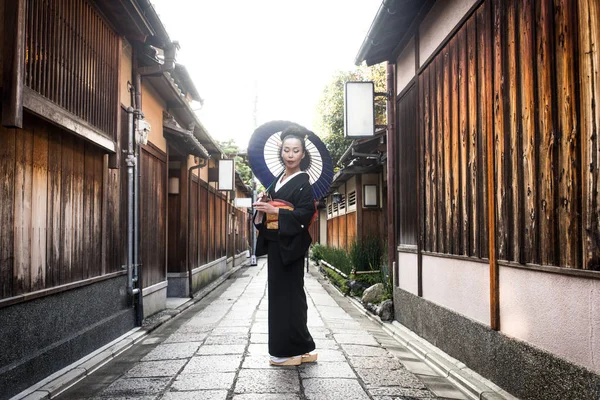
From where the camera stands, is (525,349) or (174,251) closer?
(525,349)

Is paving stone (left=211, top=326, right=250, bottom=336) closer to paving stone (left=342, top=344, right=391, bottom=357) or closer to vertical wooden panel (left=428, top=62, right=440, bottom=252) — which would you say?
paving stone (left=342, top=344, right=391, bottom=357)

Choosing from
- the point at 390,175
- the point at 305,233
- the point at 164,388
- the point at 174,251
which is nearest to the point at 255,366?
the point at 164,388

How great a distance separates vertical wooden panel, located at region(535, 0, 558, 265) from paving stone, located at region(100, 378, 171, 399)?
3.59m

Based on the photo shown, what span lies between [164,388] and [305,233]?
2.16 metres

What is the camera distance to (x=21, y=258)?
513 cm

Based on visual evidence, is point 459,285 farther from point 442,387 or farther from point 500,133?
point 500,133

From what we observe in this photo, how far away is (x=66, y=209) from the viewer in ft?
20.6

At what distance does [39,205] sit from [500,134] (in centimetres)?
452

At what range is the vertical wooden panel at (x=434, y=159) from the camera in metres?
7.24

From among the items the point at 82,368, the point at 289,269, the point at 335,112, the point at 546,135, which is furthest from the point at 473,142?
the point at 335,112

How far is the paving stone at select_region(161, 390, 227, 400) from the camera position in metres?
4.81

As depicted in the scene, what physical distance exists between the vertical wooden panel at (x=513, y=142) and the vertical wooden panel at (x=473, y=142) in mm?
855

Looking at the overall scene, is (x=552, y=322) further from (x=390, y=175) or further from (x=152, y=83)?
(x=152, y=83)

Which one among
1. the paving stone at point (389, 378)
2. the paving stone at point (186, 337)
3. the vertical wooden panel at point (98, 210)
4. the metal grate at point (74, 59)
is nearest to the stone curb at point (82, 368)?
the paving stone at point (186, 337)
